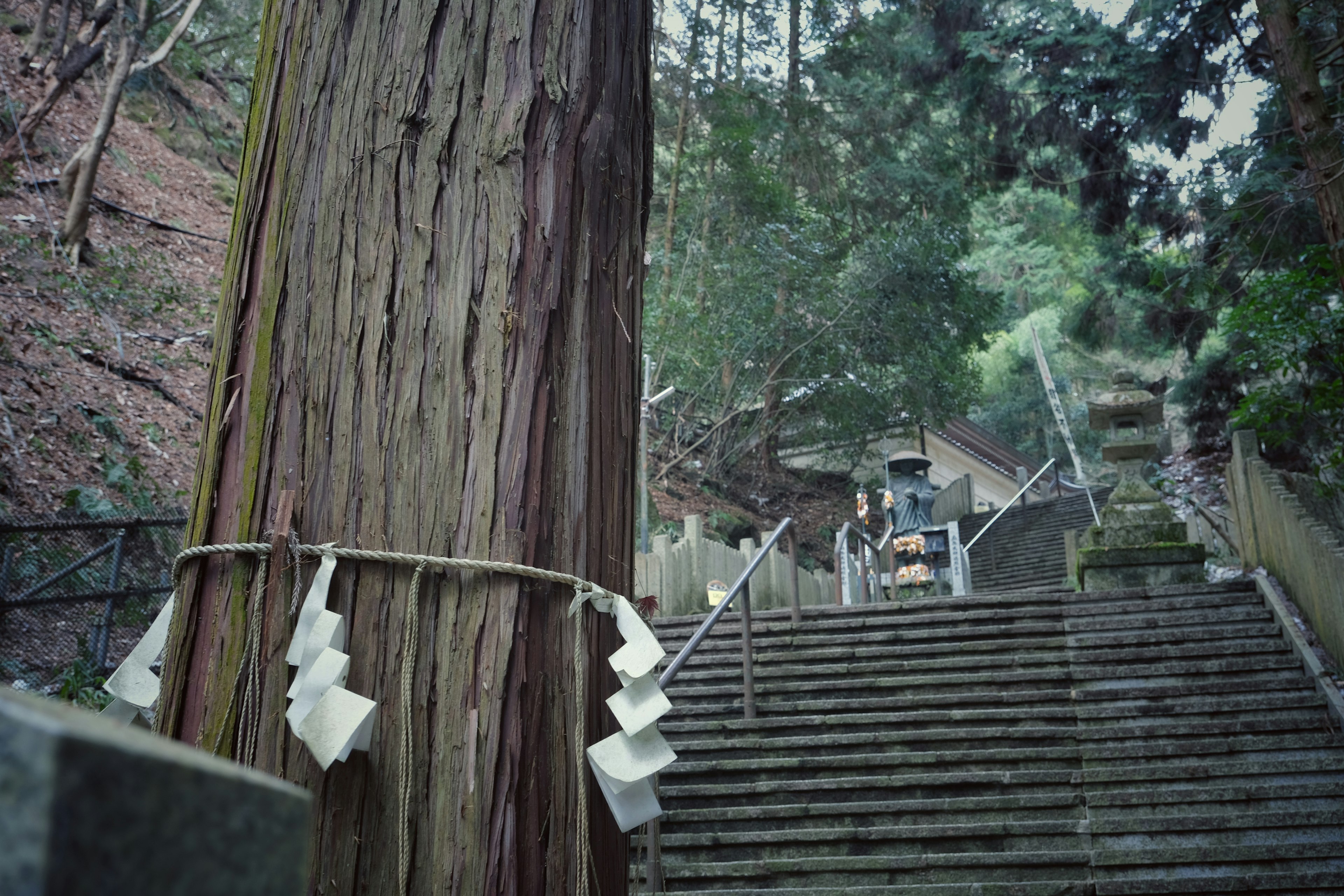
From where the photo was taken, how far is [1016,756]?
5059 millimetres

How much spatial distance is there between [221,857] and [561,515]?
930 millimetres

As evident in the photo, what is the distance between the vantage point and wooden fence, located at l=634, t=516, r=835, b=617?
30.7 feet

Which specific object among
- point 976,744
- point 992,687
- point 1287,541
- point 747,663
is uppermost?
point 1287,541

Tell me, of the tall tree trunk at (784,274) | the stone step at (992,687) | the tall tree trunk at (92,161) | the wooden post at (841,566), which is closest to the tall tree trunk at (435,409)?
the stone step at (992,687)

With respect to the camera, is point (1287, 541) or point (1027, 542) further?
point (1027, 542)

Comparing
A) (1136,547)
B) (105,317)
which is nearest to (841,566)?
(1136,547)

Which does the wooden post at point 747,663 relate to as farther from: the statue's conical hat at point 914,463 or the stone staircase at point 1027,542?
the statue's conical hat at point 914,463

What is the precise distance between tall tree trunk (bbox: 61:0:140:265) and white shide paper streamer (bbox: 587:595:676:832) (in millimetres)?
11774

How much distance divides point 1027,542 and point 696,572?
369 inches

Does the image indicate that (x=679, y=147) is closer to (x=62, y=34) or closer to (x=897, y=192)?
(x=897, y=192)

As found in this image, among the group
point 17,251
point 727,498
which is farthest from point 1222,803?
point 727,498

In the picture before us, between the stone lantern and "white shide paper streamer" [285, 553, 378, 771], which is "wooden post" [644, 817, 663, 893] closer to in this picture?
"white shide paper streamer" [285, 553, 378, 771]

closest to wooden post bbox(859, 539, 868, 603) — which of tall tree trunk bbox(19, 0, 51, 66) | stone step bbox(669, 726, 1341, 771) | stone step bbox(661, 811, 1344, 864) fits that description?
stone step bbox(669, 726, 1341, 771)

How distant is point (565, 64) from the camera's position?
4.67ft
